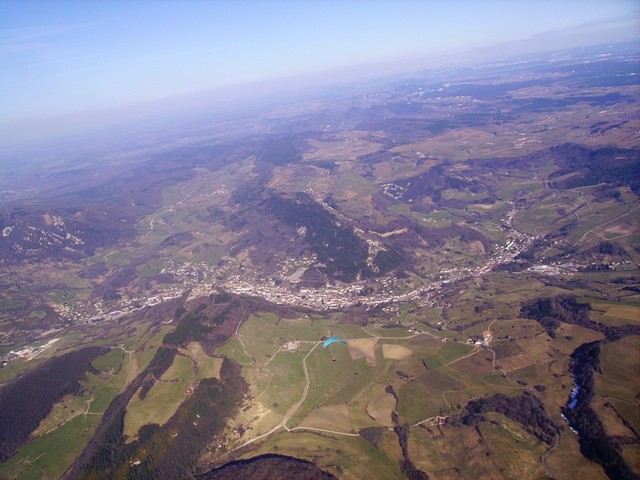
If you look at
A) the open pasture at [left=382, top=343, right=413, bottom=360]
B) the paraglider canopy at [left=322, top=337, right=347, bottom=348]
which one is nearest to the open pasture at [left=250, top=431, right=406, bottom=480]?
the open pasture at [left=382, top=343, right=413, bottom=360]

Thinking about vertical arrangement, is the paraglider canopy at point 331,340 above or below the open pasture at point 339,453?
below

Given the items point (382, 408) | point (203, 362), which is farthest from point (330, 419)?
point (203, 362)

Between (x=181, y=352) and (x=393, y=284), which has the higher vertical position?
(x=181, y=352)

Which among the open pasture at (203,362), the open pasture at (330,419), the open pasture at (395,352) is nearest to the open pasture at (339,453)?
the open pasture at (330,419)

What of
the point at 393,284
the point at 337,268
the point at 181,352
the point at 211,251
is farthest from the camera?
the point at 211,251

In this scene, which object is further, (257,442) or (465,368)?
(465,368)

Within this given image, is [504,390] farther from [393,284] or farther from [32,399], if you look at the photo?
[32,399]

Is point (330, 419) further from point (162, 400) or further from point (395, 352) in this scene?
point (162, 400)

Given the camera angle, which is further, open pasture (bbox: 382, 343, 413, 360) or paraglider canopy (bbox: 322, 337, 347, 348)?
paraglider canopy (bbox: 322, 337, 347, 348)

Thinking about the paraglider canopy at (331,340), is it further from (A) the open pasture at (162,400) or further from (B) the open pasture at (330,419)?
(A) the open pasture at (162,400)

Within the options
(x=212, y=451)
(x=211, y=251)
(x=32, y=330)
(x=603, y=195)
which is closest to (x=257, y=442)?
(x=212, y=451)

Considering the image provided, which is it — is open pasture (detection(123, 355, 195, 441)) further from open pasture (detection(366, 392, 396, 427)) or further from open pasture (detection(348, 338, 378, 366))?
open pasture (detection(366, 392, 396, 427))
